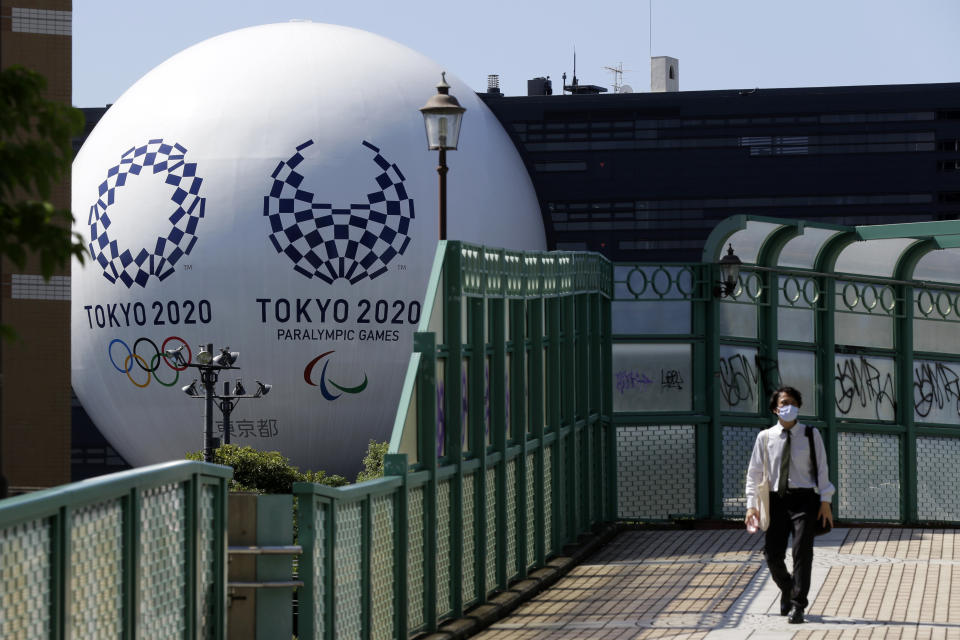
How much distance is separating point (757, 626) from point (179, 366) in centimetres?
1827

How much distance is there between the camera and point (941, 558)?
45.0ft

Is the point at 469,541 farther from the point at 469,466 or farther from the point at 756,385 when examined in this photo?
the point at 756,385

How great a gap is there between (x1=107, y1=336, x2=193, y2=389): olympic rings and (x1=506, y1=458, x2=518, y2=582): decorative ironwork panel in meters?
15.5

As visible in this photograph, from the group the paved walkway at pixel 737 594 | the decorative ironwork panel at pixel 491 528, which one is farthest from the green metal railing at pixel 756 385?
the decorative ironwork panel at pixel 491 528

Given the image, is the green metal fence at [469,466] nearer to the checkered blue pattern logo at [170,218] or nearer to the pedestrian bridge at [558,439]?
the pedestrian bridge at [558,439]

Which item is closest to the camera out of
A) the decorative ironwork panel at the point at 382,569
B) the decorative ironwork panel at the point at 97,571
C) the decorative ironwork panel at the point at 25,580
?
the decorative ironwork panel at the point at 25,580

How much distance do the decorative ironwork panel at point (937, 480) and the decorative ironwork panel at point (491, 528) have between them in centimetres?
Result: 740

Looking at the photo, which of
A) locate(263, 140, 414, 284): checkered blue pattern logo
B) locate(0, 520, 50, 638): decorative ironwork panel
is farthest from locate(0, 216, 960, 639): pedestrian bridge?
locate(263, 140, 414, 284): checkered blue pattern logo

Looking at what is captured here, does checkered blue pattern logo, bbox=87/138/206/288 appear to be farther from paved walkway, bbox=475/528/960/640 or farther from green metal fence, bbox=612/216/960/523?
paved walkway, bbox=475/528/960/640

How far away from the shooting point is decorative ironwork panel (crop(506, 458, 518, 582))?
1230 cm

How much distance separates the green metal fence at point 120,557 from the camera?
17.9 feet

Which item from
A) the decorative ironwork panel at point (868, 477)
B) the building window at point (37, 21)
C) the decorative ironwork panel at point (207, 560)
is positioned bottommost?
the decorative ironwork panel at point (868, 477)

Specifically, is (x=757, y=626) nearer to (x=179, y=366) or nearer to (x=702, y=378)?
(x=702, y=378)

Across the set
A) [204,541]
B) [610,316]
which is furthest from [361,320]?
[204,541]
